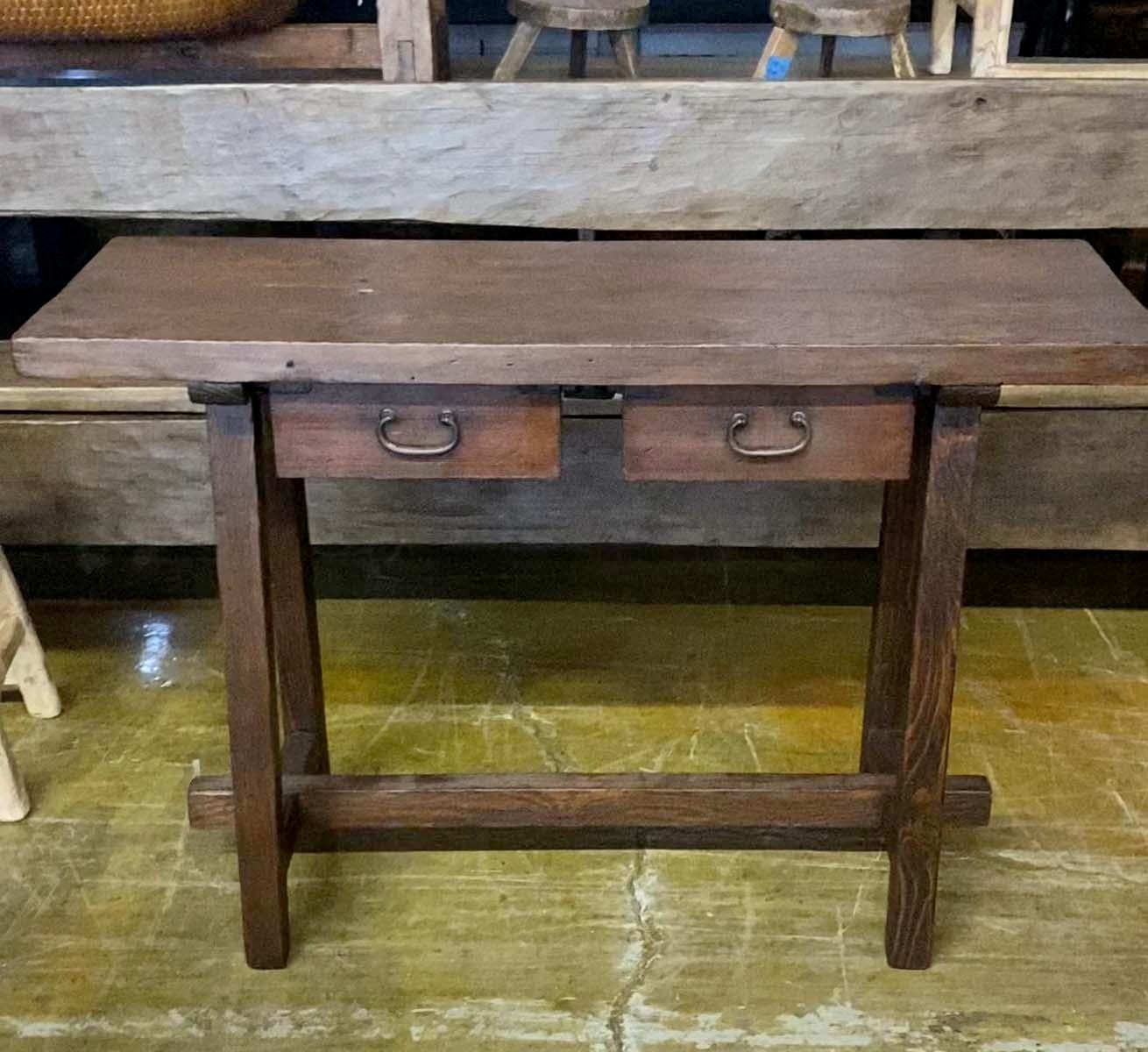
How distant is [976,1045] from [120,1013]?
3.22 feet

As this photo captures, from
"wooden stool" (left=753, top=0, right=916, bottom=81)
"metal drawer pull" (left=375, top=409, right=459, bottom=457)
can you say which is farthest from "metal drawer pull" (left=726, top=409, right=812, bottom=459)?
"wooden stool" (left=753, top=0, right=916, bottom=81)

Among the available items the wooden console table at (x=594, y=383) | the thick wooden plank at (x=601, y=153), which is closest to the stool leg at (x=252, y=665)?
the wooden console table at (x=594, y=383)

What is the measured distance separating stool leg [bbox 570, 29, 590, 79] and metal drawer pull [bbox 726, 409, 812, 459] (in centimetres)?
103

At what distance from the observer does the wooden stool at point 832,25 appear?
197cm

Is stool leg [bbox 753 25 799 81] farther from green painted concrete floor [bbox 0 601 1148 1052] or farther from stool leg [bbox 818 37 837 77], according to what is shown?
green painted concrete floor [bbox 0 601 1148 1052]

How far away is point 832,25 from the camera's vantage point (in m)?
1.97

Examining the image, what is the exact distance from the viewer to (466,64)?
2521mm

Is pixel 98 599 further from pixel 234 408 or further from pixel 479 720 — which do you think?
pixel 234 408

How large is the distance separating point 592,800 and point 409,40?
3.61ft

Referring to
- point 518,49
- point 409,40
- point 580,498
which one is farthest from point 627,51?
point 580,498

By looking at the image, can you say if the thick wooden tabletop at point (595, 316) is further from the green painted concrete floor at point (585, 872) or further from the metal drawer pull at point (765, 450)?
the green painted concrete floor at point (585, 872)

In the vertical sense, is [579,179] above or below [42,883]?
above

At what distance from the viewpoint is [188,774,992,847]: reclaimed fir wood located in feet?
5.54

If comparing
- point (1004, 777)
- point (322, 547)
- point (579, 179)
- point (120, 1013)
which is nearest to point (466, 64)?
point (579, 179)
